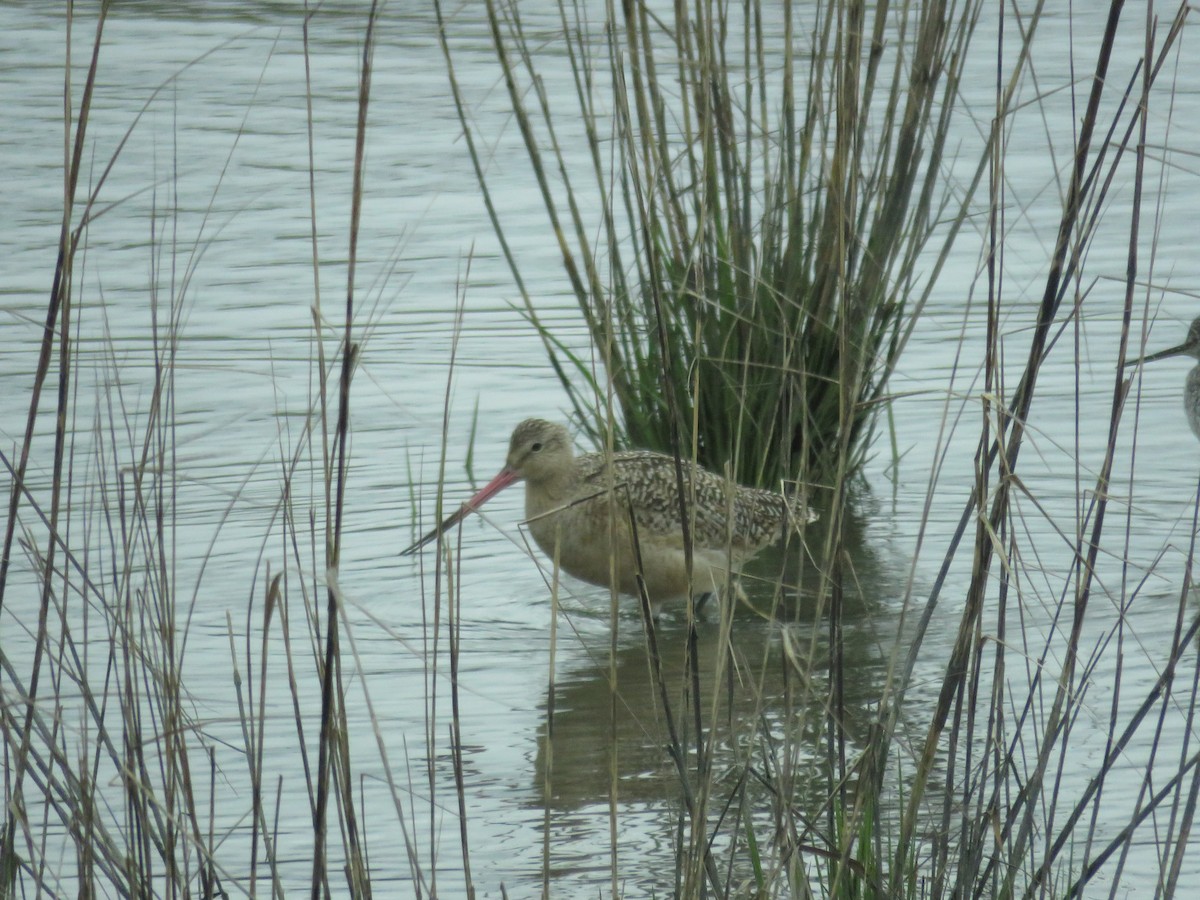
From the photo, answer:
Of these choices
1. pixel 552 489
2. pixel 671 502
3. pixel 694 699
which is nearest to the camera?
pixel 694 699

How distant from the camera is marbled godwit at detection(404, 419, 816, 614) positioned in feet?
17.9

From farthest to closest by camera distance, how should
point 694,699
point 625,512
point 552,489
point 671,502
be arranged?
point 552,489 → point 671,502 → point 625,512 → point 694,699

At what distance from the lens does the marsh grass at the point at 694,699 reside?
→ 8.17ft

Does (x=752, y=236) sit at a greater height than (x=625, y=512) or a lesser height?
greater

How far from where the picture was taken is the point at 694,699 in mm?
2549

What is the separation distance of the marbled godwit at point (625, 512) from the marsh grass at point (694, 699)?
0.58 ft

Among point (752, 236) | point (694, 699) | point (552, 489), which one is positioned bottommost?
point (552, 489)

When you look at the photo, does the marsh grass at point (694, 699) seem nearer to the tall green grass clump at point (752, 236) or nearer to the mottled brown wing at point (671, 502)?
the tall green grass clump at point (752, 236)

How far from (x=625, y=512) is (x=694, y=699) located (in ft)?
9.37

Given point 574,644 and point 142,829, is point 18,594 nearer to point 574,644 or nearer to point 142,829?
point 574,644

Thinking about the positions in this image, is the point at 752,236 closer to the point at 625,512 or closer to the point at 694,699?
the point at 625,512

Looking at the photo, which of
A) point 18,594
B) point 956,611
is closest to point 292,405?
point 18,594

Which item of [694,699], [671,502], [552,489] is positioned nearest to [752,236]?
[671,502]

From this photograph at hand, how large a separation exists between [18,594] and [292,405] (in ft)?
5.65
